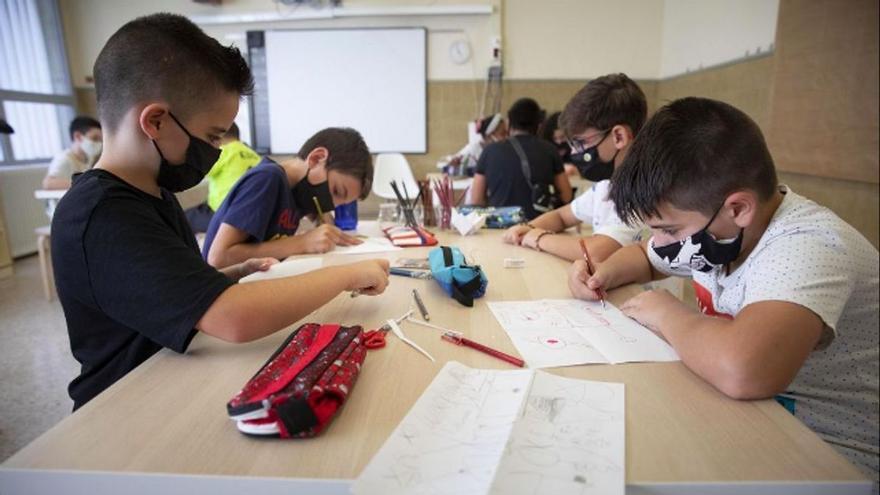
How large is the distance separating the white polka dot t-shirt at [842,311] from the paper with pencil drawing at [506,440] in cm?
36

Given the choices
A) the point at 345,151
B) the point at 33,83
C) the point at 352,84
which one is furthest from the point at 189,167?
the point at 33,83

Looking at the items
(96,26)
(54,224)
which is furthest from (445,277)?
(96,26)

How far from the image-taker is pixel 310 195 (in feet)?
5.65

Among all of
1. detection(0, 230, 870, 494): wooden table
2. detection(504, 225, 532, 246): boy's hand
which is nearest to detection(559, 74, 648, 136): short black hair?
detection(504, 225, 532, 246): boy's hand

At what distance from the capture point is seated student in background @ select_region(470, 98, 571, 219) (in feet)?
9.25

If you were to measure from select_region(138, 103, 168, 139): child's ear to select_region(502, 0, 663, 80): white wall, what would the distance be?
4.71m

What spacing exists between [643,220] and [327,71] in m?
4.90

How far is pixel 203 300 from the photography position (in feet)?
2.44

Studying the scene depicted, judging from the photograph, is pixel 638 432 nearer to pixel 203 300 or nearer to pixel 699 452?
pixel 699 452

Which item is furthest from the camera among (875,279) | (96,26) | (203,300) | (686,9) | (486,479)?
(96,26)

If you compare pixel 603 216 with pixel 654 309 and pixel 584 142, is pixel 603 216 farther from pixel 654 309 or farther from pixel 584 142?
pixel 654 309

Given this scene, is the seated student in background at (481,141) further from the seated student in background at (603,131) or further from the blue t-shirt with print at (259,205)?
the blue t-shirt with print at (259,205)

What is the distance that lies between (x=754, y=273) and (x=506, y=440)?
546 mm

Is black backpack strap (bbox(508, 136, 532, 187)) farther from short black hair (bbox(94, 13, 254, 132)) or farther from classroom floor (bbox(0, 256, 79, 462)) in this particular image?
classroom floor (bbox(0, 256, 79, 462))
